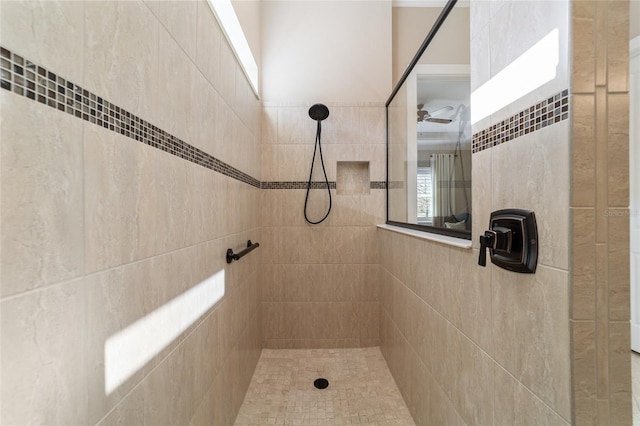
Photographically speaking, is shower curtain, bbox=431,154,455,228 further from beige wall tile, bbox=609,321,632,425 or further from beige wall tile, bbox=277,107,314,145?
beige wall tile, bbox=277,107,314,145

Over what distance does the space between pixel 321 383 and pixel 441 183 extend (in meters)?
1.52

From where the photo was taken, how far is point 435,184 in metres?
1.53

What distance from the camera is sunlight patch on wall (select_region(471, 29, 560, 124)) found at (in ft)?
2.19

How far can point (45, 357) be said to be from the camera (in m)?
0.47

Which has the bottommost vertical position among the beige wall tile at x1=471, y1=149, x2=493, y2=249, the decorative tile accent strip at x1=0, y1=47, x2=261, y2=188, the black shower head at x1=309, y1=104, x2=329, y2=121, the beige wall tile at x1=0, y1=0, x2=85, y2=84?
the beige wall tile at x1=471, y1=149, x2=493, y2=249

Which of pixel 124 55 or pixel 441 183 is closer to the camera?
pixel 124 55

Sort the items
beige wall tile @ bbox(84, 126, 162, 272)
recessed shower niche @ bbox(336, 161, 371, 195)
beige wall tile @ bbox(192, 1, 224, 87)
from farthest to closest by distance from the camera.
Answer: recessed shower niche @ bbox(336, 161, 371, 195) < beige wall tile @ bbox(192, 1, 224, 87) < beige wall tile @ bbox(84, 126, 162, 272)

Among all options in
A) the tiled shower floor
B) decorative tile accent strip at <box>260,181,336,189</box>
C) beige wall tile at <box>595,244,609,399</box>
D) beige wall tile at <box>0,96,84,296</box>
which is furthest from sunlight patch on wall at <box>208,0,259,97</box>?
the tiled shower floor

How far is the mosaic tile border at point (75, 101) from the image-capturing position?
0.43m

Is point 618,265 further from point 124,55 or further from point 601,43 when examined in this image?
point 124,55

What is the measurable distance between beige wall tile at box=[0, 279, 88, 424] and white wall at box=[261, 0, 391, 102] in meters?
2.17

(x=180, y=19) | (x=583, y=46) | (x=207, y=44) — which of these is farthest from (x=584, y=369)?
(x=207, y=44)

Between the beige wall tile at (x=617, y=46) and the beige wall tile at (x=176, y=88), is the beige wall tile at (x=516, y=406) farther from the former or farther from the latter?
the beige wall tile at (x=176, y=88)

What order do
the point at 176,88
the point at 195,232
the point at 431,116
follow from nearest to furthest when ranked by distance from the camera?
the point at 176,88 → the point at 195,232 → the point at 431,116
